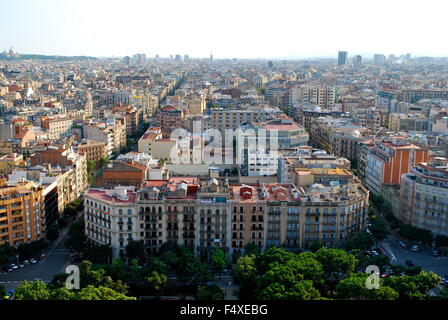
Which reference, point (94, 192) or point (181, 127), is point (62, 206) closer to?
point (94, 192)

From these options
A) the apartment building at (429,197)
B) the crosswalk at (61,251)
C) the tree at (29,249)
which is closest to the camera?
the tree at (29,249)

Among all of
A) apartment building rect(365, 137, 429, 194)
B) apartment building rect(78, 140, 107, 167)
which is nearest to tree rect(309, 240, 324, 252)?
apartment building rect(365, 137, 429, 194)

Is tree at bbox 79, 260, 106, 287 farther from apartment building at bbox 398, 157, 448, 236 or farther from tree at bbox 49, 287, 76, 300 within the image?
apartment building at bbox 398, 157, 448, 236

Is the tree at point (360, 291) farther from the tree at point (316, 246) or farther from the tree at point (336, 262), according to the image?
the tree at point (316, 246)

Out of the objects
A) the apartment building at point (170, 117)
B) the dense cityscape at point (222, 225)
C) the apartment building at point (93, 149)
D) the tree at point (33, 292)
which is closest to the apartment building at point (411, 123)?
the dense cityscape at point (222, 225)
